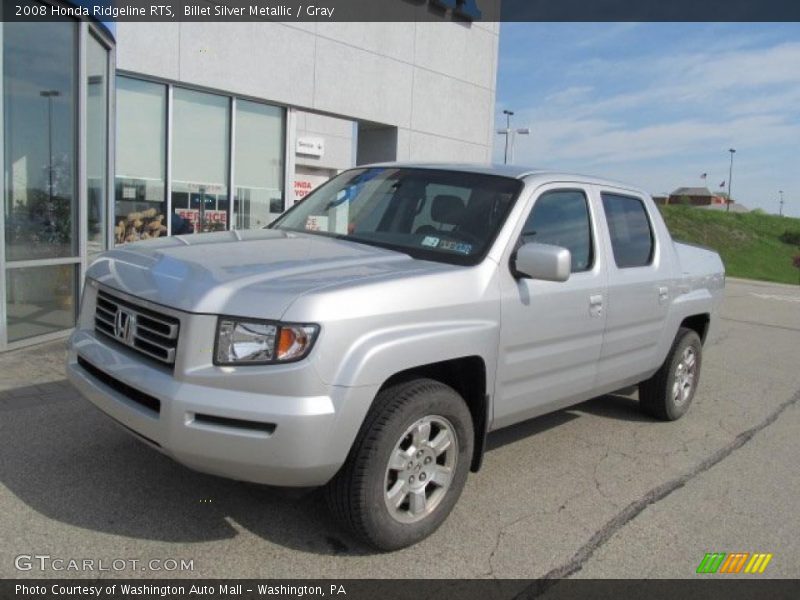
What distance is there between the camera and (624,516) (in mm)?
3881

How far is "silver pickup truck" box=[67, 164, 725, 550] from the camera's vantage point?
284 centimetres

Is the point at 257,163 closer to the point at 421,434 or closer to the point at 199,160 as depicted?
the point at 199,160

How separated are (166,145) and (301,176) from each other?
11.5 metres

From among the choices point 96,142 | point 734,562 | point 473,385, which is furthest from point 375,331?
point 96,142

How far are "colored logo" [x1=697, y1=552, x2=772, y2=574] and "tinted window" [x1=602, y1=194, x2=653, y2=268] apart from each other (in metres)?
1.94

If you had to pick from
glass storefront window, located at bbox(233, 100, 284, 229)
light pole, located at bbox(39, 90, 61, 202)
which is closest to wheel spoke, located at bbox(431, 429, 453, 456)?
light pole, located at bbox(39, 90, 61, 202)

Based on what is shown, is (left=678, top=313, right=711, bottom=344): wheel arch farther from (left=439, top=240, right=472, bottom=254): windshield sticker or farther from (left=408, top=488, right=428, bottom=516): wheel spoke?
(left=408, top=488, right=428, bottom=516): wheel spoke

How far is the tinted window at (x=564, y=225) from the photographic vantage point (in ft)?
13.4

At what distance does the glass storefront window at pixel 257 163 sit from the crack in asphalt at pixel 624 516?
7.84 m

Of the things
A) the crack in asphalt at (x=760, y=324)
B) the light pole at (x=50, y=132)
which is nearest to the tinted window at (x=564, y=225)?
the light pole at (x=50, y=132)

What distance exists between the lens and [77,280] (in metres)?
7.45
